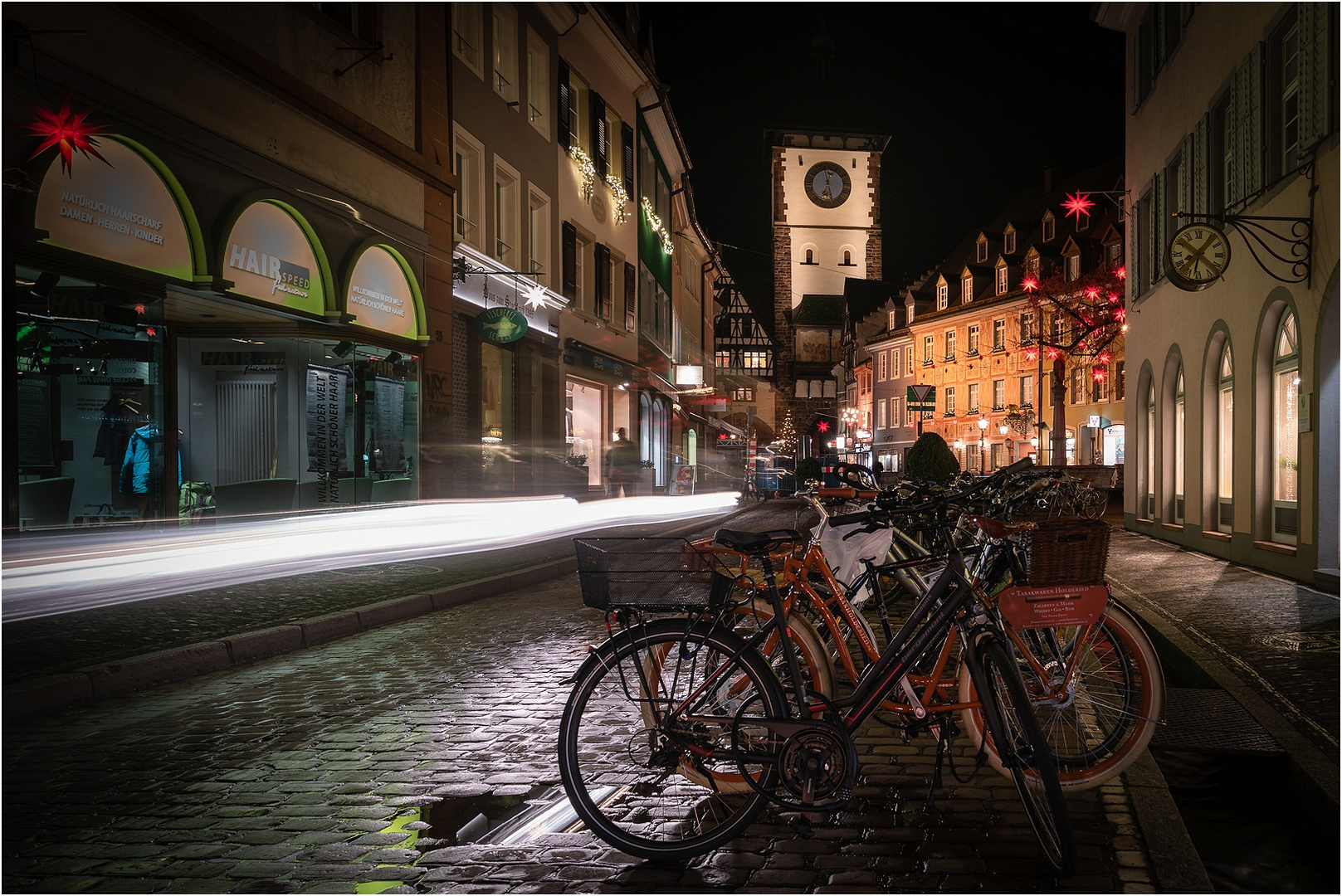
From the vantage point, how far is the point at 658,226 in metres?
36.2

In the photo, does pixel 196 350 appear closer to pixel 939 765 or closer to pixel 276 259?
pixel 276 259

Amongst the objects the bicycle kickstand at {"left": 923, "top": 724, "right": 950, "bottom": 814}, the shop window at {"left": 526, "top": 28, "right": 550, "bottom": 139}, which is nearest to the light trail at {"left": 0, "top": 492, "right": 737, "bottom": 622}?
the bicycle kickstand at {"left": 923, "top": 724, "right": 950, "bottom": 814}

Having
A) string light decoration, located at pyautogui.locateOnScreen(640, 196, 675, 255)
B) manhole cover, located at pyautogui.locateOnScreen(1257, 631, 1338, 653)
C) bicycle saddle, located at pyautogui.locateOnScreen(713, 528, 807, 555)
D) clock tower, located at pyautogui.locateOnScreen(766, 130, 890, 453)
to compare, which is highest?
clock tower, located at pyautogui.locateOnScreen(766, 130, 890, 453)

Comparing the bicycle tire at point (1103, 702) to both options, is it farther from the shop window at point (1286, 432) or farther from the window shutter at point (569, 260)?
the window shutter at point (569, 260)

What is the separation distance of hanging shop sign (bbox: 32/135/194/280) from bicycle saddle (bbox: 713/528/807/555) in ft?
25.3

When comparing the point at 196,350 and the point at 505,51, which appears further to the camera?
the point at 505,51

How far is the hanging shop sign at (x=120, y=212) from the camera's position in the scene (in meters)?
8.88

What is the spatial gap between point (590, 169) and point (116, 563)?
20.0 metres

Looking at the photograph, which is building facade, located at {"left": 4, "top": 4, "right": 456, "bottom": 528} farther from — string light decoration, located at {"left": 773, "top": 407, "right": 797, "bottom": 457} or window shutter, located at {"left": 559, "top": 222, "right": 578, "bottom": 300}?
string light decoration, located at {"left": 773, "top": 407, "right": 797, "bottom": 457}

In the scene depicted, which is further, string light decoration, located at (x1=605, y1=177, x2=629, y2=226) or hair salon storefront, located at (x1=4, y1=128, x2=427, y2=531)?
string light decoration, located at (x1=605, y1=177, x2=629, y2=226)

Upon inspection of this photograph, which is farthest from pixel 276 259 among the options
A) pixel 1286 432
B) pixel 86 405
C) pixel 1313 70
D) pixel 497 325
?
pixel 1286 432

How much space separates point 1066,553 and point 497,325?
15.4 metres

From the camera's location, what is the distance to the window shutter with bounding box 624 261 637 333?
103 feet

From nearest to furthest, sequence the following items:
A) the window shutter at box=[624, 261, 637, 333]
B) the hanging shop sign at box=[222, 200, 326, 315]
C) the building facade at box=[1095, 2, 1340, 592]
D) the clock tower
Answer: the building facade at box=[1095, 2, 1340, 592], the hanging shop sign at box=[222, 200, 326, 315], the window shutter at box=[624, 261, 637, 333], the clock tower
